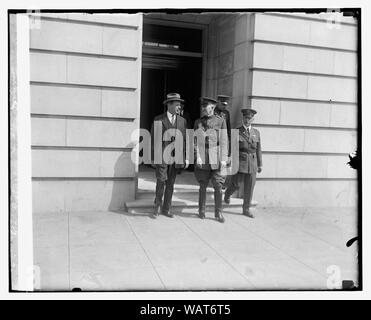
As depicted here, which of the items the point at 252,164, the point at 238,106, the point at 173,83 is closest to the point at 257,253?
the point at 252,164

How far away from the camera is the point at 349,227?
6609 millimetres

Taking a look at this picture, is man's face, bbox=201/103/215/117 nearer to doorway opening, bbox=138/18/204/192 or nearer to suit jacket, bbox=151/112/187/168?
suit jacket, bbox=151/112/187/168

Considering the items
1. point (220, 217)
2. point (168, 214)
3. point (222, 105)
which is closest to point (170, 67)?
point (222, 105)

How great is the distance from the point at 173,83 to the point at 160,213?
4.42 metres

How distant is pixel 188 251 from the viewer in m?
4.95

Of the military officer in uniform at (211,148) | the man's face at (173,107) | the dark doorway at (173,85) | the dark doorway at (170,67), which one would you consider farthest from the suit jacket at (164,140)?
the dark doorway at (173,85)

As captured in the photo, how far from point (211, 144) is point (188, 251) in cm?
206

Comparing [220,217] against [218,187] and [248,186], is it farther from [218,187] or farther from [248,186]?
[248,186]

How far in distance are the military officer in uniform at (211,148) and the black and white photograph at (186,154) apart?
22 mm

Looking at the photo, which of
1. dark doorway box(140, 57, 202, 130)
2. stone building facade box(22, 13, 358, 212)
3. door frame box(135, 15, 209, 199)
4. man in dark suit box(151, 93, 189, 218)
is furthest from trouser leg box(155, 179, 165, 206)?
door frame box(135, 15, 209, 199)

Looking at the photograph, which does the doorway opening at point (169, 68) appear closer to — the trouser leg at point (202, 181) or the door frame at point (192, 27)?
the door frame at point (192, 27)

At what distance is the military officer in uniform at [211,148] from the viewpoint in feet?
20.5

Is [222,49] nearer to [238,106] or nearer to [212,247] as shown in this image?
[238,106]

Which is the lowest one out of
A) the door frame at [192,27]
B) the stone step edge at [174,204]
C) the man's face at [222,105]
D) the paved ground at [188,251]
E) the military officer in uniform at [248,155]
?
the paved ground at [188,251]
